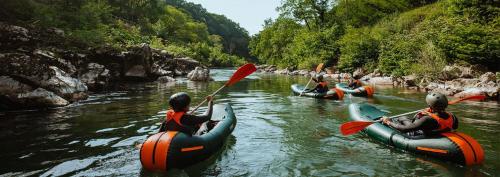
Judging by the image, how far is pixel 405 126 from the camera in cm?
578

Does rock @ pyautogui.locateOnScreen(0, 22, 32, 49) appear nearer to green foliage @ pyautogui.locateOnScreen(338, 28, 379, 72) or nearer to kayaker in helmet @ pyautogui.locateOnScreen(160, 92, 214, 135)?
kayaker in helmet @ pyautogui.locateOnScreen(160, 92, 214, 135)

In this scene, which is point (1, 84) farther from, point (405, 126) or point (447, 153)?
point (447, 153)

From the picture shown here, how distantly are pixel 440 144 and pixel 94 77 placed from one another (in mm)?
12973

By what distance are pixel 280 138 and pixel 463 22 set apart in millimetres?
15697

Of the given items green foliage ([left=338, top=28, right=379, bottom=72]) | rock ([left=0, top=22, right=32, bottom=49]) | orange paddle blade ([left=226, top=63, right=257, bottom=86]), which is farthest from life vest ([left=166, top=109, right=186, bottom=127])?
green foliage ([left=338, top=28, right=379, bottom=72])

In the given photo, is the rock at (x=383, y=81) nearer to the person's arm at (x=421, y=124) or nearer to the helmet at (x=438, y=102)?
the person's arm at (x=421, y=124)

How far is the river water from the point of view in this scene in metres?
5.04

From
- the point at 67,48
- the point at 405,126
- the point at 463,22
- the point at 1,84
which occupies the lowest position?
the point at 405,126

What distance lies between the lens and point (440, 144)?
527cm

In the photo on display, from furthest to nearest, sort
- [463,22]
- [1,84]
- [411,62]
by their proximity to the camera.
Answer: [411,62] < [463,22] < [1,84]

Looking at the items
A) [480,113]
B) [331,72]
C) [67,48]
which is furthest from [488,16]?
[67,48]

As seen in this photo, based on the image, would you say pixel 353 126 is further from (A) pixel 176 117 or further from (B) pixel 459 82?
(B) pixel 459 82

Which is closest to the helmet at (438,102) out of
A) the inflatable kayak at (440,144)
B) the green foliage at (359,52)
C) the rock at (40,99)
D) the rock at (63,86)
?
the inflatable kayak at (440,144)

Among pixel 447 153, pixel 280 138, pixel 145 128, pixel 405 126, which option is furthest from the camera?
pixel 145 128
